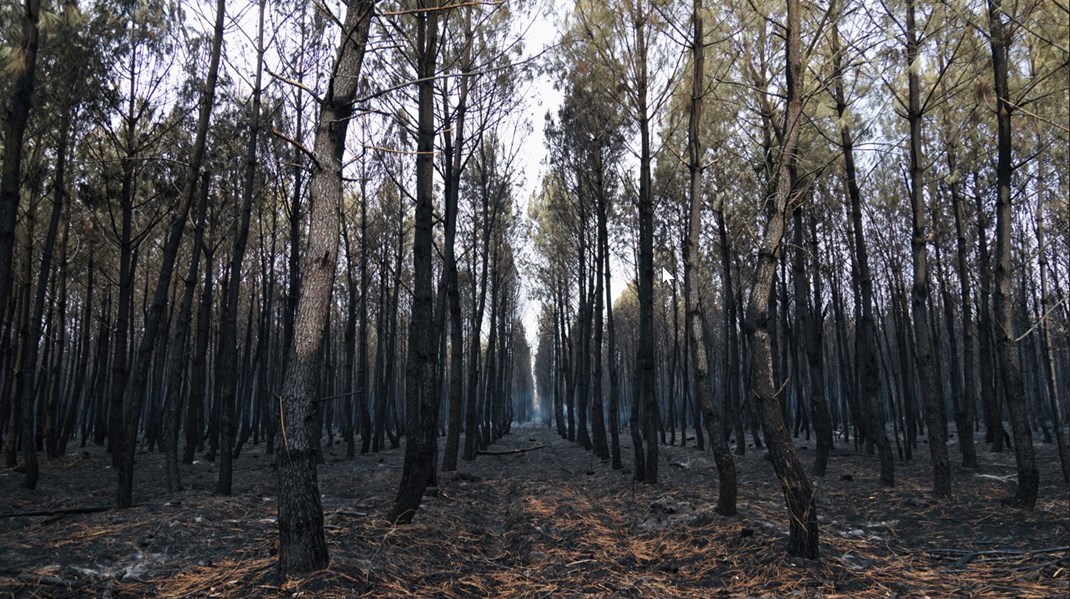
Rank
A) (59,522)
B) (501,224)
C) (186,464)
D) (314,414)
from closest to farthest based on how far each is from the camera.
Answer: (314,414) → (59,522) → (186,464) → (501,224)

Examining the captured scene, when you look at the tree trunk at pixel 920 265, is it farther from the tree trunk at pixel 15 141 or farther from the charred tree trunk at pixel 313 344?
the tree trunk at pixel 15 141

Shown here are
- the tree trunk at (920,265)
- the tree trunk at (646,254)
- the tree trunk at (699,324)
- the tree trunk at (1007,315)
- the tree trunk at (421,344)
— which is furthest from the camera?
the tree trunk at (646,254)

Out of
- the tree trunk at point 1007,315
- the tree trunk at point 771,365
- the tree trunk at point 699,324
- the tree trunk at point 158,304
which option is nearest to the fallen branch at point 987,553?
the tree trunk at point 771,365

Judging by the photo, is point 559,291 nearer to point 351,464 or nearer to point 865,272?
point 351,464

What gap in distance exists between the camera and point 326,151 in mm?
4648

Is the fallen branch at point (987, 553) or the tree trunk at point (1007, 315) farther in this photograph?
the tree trunk at point (1007, 315)

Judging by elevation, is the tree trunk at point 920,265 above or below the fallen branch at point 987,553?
above

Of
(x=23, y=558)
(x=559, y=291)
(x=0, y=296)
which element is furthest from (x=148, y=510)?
(x=559, y=291)

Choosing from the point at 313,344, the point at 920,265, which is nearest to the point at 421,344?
the point at 313,344

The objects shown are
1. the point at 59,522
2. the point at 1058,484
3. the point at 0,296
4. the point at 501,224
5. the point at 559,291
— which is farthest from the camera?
the point at 559,291

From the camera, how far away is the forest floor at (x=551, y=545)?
443 centimetres

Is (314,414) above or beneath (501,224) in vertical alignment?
beneath

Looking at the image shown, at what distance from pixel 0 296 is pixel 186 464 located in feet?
30.4

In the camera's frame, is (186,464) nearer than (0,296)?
No
